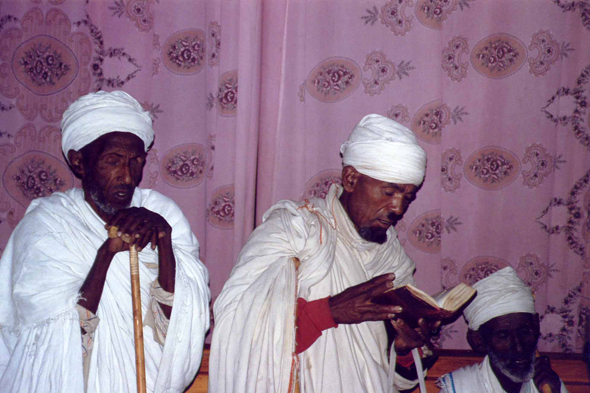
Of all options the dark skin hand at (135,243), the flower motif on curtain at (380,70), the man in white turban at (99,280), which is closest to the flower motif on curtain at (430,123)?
the flower motif on curtain at (380,70)

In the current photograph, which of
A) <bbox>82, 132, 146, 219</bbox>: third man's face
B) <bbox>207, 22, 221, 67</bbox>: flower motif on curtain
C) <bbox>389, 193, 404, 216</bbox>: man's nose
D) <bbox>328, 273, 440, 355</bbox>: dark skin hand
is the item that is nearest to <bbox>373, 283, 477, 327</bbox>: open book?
<bbox>328, 273, 440, 355</bbox>: dark skin hand

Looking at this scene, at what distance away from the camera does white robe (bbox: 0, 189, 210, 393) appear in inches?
74.4

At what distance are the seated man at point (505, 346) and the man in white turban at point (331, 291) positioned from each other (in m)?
0.28

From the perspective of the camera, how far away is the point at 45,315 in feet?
6.25

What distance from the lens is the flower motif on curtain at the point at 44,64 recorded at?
2.97 meters

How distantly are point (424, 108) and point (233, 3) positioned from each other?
123cm

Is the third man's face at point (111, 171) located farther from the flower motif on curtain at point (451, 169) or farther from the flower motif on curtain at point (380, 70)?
the flower motif on curtain at point (451, 169)

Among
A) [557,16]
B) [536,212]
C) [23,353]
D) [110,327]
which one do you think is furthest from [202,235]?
[557,16]

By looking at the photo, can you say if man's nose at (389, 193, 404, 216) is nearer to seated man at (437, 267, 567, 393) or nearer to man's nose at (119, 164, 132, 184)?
seated man at (437, 267, 567, 393)

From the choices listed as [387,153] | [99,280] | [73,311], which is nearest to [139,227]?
[99,280]

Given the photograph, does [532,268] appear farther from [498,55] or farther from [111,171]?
[111,171]

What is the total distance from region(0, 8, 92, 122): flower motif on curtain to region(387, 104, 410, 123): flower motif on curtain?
1733 millimetres

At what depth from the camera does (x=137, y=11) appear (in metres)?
3.01

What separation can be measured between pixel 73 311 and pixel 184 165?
4.26 feet
